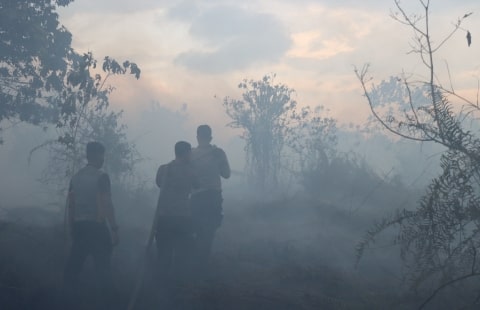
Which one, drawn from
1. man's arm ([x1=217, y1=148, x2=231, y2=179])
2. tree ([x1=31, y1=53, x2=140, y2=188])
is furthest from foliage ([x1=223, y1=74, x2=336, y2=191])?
man's arm ([x1=217, y1=148, x2=231, y2=179])

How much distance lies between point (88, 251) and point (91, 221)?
348 mm

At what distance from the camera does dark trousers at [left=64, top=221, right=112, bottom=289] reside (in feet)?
19.4

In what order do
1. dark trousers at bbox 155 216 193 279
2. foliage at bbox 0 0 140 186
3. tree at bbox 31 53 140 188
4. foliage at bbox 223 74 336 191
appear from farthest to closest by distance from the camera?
foliage at bbox 223 74 336 191 < foliage at bbox 0 0 140 186 < tree at bbox 31 53 140 188 < dark trousers at bbox 155 216 193 279

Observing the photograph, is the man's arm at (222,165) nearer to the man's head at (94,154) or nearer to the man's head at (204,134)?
the man's head at (204,134)

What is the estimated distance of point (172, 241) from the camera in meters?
6.59

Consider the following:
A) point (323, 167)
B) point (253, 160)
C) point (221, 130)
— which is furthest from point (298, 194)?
point (221, 130)

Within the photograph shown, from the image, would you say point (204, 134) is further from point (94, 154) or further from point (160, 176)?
point (94, 154)

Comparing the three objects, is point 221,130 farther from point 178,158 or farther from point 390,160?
point 178,158

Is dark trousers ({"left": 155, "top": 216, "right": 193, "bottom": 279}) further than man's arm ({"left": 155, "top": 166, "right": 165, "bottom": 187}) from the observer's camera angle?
No

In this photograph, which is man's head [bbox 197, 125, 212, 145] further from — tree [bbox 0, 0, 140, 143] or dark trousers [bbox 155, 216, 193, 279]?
tree [bbox 0, 0, 140, 143]

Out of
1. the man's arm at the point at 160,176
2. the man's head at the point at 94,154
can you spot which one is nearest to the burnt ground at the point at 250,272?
the man's arm at the point at 160,176

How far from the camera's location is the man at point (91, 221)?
5.92 meters

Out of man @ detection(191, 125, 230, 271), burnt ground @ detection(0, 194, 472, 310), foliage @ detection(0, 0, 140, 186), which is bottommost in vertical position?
burnt ground @ detection(0, 194, 472, 310)

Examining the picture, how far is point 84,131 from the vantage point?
13.4 metres
